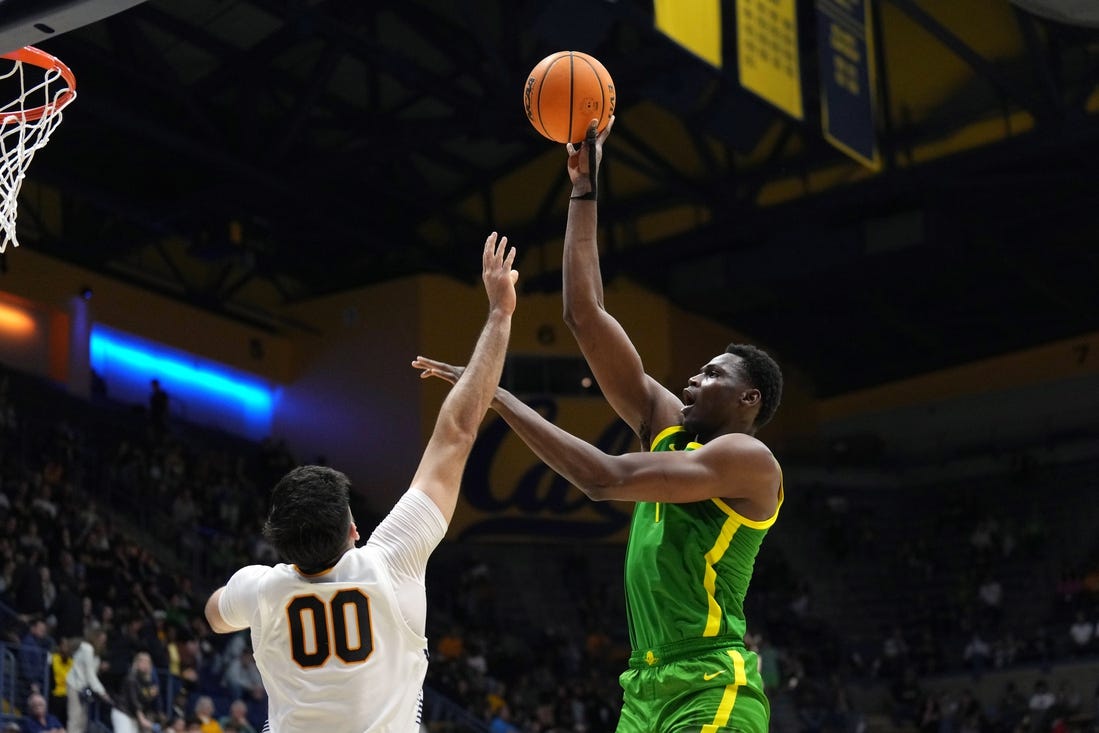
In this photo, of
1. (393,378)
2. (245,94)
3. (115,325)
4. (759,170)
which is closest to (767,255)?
(759,170)

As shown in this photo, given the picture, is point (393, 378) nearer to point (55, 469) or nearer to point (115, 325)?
point (115, 325)

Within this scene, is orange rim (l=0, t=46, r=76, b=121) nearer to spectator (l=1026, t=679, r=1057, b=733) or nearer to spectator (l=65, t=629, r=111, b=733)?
spectator (l=65, t=629, r=111, b=733)

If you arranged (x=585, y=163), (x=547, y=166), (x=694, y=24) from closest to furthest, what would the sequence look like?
(x=585, y=163), (x=694, y=24), (x=547, y=166)

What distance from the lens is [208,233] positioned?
22.9 metres

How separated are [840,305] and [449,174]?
8.00 meters

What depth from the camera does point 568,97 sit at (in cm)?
543

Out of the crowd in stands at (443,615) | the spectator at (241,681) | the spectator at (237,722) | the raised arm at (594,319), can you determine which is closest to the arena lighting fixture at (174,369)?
the crowd in stands at (443,615)

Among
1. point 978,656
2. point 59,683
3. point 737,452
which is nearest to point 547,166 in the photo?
point 978,656

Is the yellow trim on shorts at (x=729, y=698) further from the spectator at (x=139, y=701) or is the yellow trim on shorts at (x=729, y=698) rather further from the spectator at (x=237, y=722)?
the spectator at (x=237, y=722)

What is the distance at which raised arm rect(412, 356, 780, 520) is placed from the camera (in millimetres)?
4305

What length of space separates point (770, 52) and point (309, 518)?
34.9 feet

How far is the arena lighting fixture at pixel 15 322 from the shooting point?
77.5 feet

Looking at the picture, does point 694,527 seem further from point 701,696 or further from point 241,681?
point 241,681

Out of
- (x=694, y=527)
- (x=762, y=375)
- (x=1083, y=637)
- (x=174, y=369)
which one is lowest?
(x=694, y=527)
